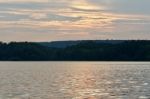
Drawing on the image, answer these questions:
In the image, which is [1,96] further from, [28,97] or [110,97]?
[110,97]

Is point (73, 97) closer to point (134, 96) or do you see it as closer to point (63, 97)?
point (63, 97)

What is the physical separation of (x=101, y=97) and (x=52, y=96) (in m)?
5.57

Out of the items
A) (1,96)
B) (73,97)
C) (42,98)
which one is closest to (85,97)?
(73,97)

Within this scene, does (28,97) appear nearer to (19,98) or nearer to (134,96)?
(19,98)

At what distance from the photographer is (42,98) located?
54.5 metres

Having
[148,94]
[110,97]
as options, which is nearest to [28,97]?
[110,97]

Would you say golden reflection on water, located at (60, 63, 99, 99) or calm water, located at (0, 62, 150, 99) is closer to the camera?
calm water, located at (0, 62, 150, 99)

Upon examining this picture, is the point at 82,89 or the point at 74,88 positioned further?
the point at 74,88

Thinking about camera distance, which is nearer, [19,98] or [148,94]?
[19,98]

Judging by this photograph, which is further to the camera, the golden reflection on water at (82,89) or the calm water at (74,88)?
the golden reflection on water at (82,89)

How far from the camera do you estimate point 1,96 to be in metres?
56.4

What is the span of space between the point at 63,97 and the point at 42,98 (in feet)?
8.75

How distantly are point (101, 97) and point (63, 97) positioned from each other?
4.21m

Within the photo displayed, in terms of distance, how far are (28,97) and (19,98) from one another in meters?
1.58
